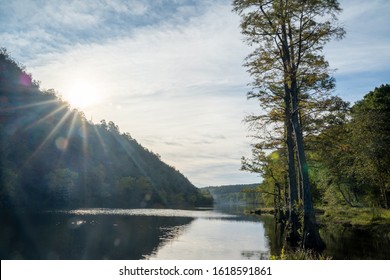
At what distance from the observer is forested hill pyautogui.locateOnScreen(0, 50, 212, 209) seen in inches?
3541

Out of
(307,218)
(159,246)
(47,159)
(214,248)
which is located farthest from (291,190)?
(47,159)

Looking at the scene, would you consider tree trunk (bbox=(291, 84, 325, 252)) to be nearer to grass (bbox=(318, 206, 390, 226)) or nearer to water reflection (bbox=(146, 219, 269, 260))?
water reflection (bbox=(146, 219, 269, 260))

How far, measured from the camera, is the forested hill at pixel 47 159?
3541 inches

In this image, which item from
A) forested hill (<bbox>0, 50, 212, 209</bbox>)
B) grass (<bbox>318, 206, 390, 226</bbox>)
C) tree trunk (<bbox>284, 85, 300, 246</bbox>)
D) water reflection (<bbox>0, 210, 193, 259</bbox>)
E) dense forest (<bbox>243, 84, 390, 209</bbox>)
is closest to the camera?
water reflection (<bbox>0, 210, 193, 259</bbox>)

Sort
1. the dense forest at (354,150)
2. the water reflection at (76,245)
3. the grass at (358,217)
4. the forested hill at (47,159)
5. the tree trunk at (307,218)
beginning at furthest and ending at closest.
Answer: the forested hill at (47,159) → the grass at (358,217) → the dense forest at (354,150) → the water reflection at (76,245) → the tree trunk at (307,218)

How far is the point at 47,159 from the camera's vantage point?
112 meters

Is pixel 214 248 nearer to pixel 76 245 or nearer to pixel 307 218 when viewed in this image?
pixel 307 218

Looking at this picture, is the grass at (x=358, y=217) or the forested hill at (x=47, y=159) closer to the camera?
the grass at (x=358, y=217)

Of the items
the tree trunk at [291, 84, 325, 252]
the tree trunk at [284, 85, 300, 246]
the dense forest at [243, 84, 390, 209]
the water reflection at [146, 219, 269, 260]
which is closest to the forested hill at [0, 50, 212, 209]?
the water reflection at [146, 219, 269, 260]

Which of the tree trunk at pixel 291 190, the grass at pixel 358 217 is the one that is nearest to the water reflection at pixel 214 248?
the tree trunk at pixel 291 190

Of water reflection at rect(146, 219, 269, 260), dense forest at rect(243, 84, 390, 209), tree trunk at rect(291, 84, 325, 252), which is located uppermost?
dense forest at rect(243, 84, 390, 209)

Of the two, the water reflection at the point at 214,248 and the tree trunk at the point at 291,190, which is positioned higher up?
the tree trunk at the point at 291,190

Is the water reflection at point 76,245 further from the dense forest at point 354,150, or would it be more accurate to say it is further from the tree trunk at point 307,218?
the dense forest at point 354,150

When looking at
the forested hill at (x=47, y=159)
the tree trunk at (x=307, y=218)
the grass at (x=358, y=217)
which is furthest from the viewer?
the forested hill at (x=47, y=159)
